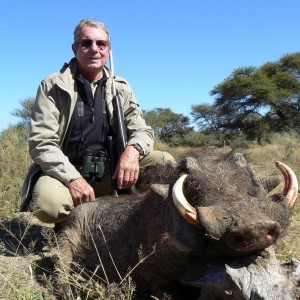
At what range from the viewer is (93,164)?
198 inches

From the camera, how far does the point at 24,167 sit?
774 cm

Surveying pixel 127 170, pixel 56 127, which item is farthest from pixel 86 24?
pixel 127 170

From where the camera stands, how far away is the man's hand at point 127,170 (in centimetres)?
450

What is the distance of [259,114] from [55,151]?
911 inches

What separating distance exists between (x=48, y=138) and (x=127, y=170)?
85 centimetres

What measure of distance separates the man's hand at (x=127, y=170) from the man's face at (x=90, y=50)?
3.45 feet

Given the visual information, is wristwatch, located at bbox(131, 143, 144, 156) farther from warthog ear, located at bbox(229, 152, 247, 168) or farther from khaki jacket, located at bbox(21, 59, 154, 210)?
warthog ear, located at bbox(229, 152, 247, 168)

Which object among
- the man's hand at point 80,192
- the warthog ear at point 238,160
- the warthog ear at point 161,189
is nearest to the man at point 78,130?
the man's hand at point 80,192

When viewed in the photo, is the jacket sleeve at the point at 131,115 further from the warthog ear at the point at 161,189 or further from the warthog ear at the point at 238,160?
the warthog ear at the point at 238,160

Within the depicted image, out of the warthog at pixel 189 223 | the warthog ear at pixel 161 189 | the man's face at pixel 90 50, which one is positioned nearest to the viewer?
the warthog at pixel 189 223

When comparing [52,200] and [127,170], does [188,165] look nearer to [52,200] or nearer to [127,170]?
[127,170]

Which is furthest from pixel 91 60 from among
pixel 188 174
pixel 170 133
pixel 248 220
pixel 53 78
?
pixel 170 133

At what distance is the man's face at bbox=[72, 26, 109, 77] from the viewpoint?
16.8 feet

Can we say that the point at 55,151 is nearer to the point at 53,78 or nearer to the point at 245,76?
the point at 53,78
